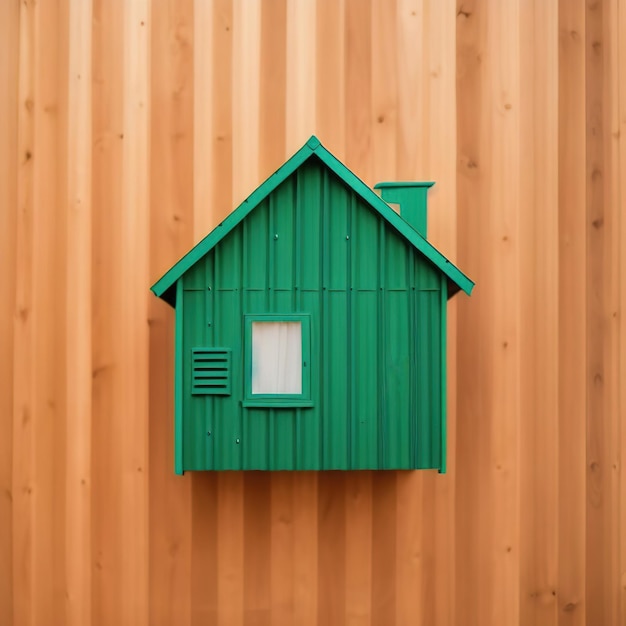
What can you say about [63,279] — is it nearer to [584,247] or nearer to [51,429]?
[51,429]

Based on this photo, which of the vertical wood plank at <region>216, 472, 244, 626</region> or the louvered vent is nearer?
the louvered vent

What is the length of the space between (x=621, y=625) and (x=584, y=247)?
1276 millimetres

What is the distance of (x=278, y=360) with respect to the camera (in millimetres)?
1677

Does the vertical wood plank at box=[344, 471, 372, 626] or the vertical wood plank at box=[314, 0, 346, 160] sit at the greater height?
the vertical wood plank at box=[314, 0, 346, 160]

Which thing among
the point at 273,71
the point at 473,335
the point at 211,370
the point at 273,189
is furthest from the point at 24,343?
the point at 473,335

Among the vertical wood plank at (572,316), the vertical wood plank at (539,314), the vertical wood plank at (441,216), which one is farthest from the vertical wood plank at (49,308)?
the vertical wood plank at (572,316)

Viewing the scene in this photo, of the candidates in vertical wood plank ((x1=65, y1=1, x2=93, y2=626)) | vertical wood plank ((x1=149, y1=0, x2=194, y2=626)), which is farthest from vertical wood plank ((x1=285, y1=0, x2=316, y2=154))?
vertical wood plank ((x1=65, y1=1, x2=93, y2=626))

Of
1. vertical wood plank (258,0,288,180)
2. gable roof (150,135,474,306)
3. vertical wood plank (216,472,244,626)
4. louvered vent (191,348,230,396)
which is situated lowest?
vertical wood plank (216,472,244,626)

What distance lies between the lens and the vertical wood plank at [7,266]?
6.55ft

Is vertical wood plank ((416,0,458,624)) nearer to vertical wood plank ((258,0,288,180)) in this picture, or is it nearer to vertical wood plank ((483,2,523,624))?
vertical wood plank ((483,2,523,624))

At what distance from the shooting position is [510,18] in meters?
2.05

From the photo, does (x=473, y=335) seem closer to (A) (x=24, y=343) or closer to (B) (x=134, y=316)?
(B) (x=134, y=316)

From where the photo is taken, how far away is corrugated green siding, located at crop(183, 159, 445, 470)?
166 centimetres

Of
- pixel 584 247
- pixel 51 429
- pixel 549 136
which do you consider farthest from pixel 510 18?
pixel 51 429
